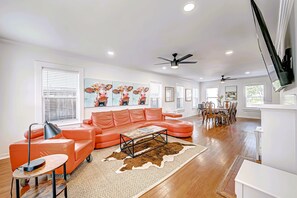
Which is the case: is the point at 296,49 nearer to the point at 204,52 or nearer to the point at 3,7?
the point at 204,52

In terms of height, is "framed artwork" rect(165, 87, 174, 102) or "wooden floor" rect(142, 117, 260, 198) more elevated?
"framed artwork" rect(165, 87, 174, 102)

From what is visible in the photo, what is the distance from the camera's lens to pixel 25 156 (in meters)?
1.75

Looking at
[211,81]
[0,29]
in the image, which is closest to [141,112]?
[0,29]

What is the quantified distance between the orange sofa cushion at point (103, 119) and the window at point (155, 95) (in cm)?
257

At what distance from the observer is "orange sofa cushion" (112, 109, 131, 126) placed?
3.95 metres

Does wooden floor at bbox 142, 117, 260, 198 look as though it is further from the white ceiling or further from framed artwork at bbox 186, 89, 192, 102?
framed artwork at bbox 186, 89, 192, 102

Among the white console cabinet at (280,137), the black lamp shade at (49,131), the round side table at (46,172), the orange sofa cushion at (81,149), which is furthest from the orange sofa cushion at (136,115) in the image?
the white console cabinet at (280,137)

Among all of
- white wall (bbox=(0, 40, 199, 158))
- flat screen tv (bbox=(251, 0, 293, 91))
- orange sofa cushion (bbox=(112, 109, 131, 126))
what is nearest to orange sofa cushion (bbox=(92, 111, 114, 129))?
orange sofa cushion (bbox=(112, 109, 131, 126))

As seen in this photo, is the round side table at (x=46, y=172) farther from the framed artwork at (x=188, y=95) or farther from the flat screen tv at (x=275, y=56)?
the framed artwork at (x=188, y=95)

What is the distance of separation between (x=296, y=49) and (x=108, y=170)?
297 centimetres

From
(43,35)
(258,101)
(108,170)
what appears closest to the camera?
(108,170)

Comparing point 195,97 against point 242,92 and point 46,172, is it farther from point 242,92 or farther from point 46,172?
point 46,172

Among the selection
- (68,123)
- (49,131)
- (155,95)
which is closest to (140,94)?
(155,95)

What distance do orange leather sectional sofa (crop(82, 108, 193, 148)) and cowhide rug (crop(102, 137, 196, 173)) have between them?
47cm
